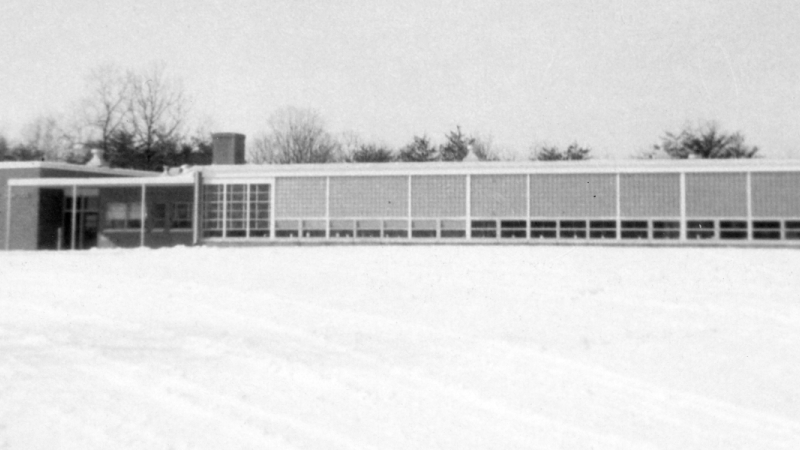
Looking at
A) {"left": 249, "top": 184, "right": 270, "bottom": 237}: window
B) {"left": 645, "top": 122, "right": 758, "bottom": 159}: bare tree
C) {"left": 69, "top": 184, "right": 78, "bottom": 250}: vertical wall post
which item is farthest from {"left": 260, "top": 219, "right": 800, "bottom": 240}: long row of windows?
{"left": 645, "top": 122, "right": 758, "bottom": 159}: bare tree

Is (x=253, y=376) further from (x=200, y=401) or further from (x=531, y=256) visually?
(x=531, y=256)

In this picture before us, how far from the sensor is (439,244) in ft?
81.4

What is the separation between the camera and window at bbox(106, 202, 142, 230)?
2975cm

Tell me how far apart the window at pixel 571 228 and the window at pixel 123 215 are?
1468cm

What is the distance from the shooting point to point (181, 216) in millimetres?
28969

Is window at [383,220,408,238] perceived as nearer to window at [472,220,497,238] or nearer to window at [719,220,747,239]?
window at [472,220,497,238]

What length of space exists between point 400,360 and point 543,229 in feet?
52.1

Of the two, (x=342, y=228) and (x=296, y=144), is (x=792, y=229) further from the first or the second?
(x=296, y=144)

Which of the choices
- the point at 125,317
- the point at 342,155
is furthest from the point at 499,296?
the point at 342,155

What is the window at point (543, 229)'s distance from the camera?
80.6ft

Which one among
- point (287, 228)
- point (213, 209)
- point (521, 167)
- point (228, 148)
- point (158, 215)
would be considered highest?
point (228, 148)

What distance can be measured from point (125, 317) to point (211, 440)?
17.1 ft

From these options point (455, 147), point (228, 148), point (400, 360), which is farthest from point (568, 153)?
point (400, 360)

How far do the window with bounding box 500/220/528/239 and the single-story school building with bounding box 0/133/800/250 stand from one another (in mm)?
29
